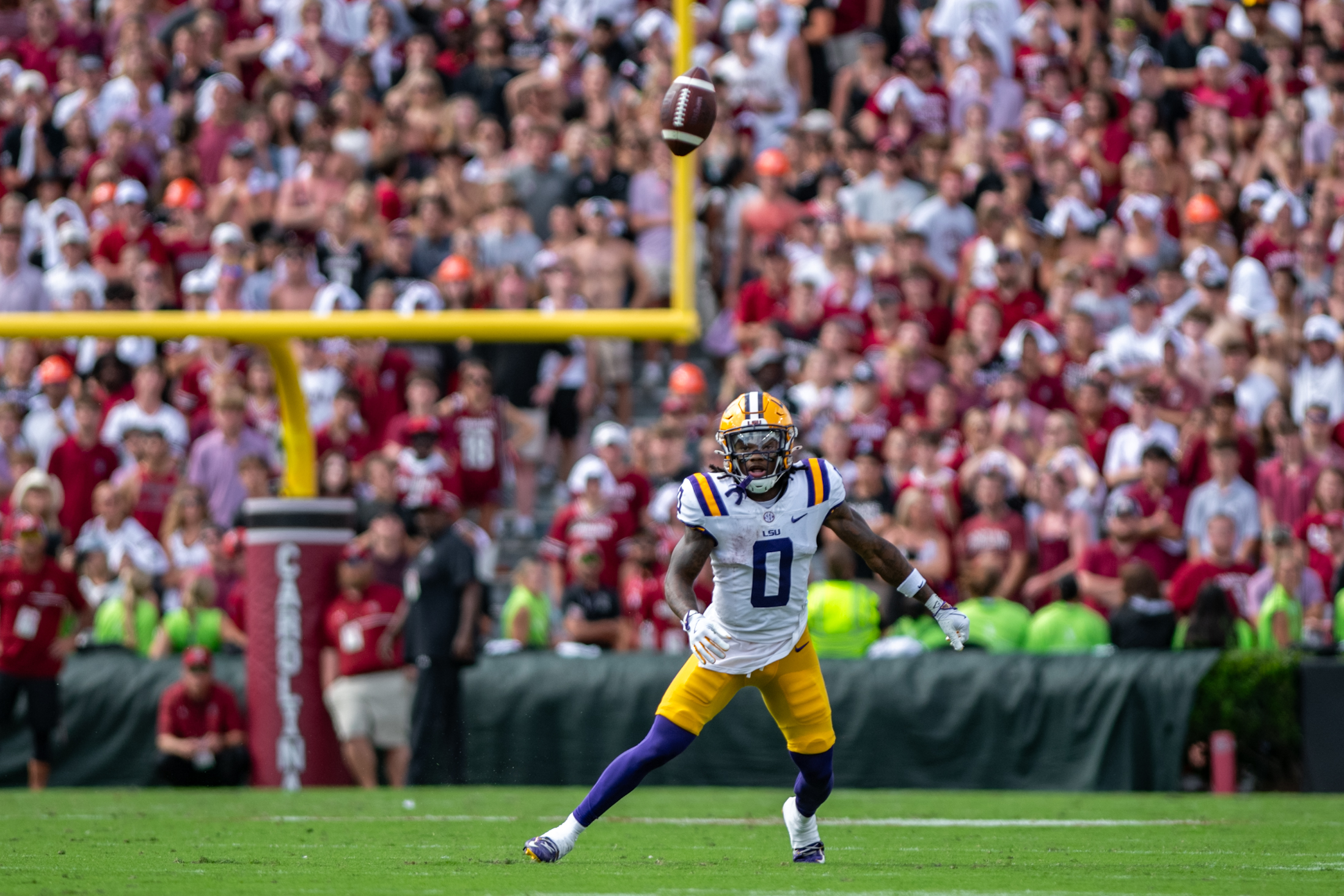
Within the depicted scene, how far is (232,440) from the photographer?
1342 cm

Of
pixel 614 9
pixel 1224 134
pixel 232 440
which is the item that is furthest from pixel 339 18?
pixel 1224 134

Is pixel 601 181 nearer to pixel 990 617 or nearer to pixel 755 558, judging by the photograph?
pixel 990 617

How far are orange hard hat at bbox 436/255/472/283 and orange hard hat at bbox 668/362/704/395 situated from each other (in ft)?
5.00

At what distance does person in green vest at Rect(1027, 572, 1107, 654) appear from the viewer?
11047 mm

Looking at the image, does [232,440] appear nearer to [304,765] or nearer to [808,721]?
[304,765]

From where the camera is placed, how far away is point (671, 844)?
7641mm

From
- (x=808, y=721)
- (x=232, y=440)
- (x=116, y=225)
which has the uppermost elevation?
(x=116, y=225)

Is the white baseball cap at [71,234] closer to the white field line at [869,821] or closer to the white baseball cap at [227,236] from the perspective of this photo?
the white baseball cap at [227,236]

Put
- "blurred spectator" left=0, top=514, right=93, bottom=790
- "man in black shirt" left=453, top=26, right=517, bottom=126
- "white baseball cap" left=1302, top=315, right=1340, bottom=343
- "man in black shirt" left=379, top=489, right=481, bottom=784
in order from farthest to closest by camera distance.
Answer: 1. "man in black shirt" left=453, top=26, right=517, bottom=126
2. "white baseball cap" left=1302, top=315, right=1340, bottom=343
3. "blurred spectator" left=0, top=514, right=93, bottom=790
4. "man in black shirt" left=379, top=489, right=481, bottom=784

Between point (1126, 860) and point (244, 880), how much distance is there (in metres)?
2.89

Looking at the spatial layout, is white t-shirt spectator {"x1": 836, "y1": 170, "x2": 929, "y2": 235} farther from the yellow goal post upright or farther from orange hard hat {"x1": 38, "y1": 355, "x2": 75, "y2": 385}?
orange hard hat {"x1": 38, "y1": 355, "x2": 75, "y2": 385}

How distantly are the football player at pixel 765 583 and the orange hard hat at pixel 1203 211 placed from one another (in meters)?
7.27

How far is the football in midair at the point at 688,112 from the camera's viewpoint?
8258 millimetres

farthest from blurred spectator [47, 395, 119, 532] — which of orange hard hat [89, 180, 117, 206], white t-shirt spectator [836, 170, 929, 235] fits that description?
white t-shirt spectator [836, 170, 929, 235]
